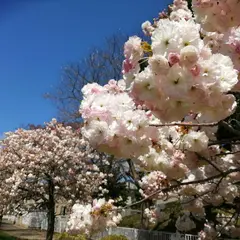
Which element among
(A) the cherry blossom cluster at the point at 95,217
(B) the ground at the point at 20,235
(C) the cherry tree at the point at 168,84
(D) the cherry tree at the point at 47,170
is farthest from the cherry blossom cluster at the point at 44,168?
(C) the cherry tree at the point at 168,84

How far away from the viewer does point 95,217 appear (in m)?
3.79

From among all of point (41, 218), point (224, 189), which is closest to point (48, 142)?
point (224, 189)

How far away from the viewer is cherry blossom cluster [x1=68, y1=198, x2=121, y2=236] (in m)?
3.70

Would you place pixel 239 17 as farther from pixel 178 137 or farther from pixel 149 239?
pixel 149 239

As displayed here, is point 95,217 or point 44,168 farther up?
point 44,168

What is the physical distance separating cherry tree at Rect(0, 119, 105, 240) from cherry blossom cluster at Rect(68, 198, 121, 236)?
9.21m

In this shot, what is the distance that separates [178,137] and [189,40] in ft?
5.84

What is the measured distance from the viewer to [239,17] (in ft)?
6.50

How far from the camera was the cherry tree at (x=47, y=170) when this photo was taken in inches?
524

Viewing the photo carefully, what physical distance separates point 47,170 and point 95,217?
10.2m

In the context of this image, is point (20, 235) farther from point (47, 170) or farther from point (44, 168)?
point (44, 168)

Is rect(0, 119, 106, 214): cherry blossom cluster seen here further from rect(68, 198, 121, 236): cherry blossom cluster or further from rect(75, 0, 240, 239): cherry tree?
rect(75, 0, 240, 239): cherry tree

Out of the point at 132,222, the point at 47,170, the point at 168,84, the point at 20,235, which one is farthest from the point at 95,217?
the point at 20,235

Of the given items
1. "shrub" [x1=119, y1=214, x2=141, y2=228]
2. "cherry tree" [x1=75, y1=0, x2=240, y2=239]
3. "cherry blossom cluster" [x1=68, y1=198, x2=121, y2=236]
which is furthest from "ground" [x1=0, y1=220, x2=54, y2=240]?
"cherry tree" [x1=75, y1=0, x2=240, y2=239]
